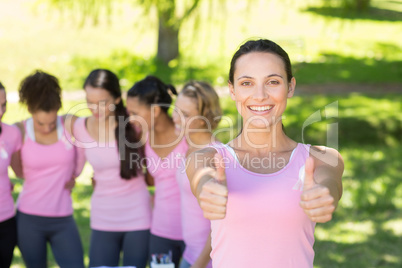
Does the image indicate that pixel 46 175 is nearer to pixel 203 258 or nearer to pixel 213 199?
pixel 203 258

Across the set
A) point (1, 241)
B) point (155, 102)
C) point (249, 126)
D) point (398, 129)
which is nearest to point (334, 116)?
point (398, 129)

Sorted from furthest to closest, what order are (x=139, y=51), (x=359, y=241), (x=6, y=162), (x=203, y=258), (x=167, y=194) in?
1. (x=139, y=51)
2. (x=359, y=241)
3. (x=167, y=194)
4. (x=6, y=162)
5. (x=203, y=258)

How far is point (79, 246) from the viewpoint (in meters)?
3.89

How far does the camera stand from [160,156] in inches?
152

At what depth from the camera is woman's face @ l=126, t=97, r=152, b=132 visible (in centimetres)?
394

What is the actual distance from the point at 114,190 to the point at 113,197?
0.05m

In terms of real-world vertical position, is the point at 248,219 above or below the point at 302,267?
above

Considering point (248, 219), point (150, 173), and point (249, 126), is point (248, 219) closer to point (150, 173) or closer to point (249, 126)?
point (249, 126)

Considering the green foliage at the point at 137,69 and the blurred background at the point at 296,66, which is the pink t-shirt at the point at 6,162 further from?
the green foliage at the point at 137,69

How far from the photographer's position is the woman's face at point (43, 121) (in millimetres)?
3898

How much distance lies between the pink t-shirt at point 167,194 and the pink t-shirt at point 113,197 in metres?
0.11

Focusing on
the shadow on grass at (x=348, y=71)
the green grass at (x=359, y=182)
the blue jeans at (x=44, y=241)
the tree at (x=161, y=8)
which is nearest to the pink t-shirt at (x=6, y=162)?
the blue jeans at (x=44, y=241)

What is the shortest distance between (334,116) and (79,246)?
6.81 metres

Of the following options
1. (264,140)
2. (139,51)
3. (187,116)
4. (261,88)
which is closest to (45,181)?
(187,116)
